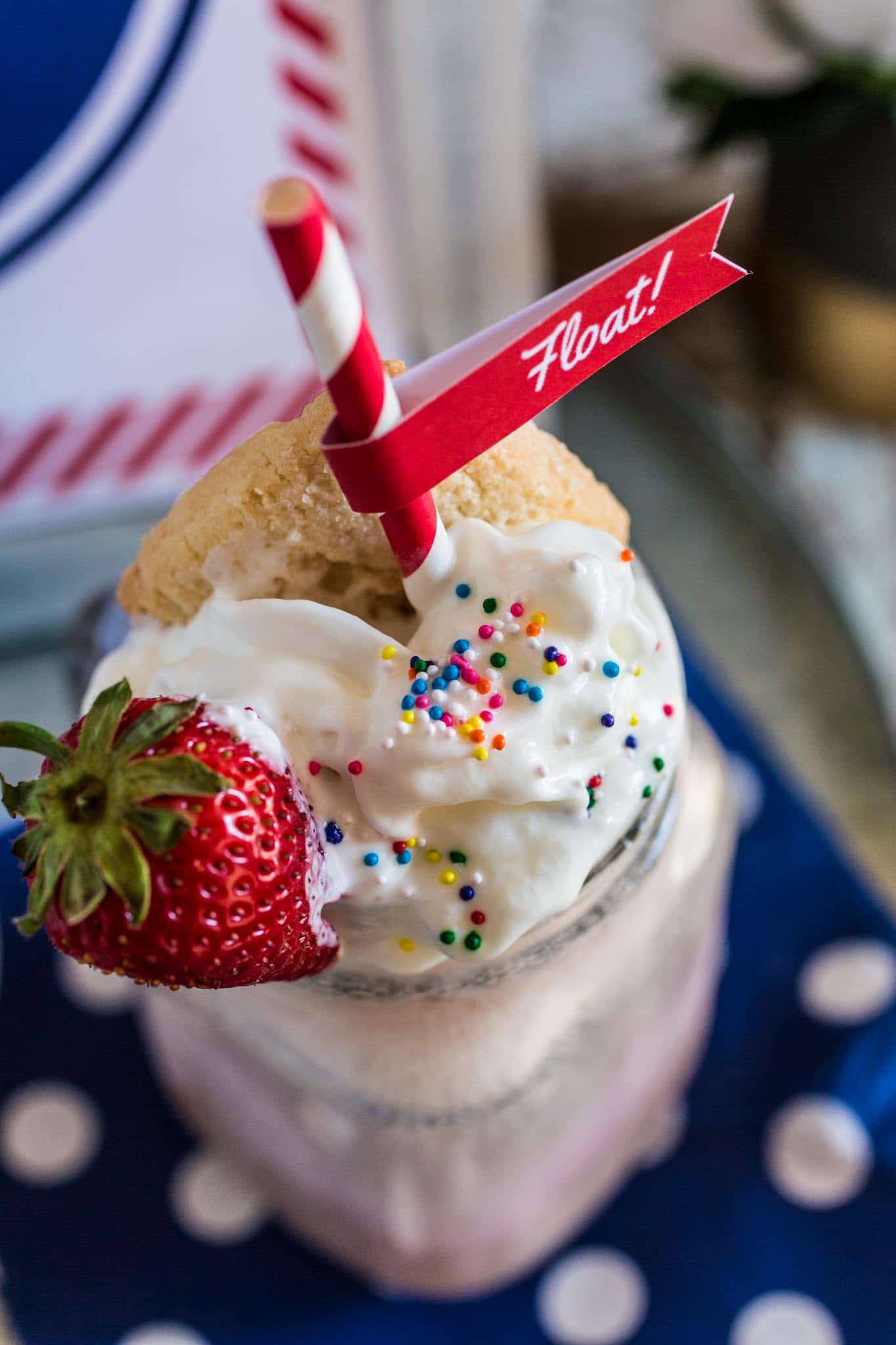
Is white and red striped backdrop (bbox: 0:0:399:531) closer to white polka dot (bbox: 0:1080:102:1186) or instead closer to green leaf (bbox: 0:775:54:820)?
white polka dot (bbox: 0:1080:102:1186)

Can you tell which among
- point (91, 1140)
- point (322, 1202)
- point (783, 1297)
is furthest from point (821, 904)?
point (91, 1140)

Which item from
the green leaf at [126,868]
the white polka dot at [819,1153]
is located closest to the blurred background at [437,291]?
the white polka dot at [819,1153]

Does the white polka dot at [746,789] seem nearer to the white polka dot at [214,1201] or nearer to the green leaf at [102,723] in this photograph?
the white polka dot at [214,1201]

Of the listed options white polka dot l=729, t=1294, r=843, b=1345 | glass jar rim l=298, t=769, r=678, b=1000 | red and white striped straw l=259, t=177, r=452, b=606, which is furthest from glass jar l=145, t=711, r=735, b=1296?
red and white striped straw l=259, t=177, r=452, b=606

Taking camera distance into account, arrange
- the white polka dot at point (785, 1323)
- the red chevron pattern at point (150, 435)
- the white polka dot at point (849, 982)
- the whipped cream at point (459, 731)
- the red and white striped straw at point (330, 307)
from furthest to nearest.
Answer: the red chevron pattern at point (150, 435) → the white polka dot at point (849, 982) → the white polka dot at point (785, 1323) → the whipped cream at point (459, 731) → the red and white striped straw at point (330, 307)

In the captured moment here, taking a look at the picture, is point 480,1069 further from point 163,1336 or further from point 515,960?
point 163,1336

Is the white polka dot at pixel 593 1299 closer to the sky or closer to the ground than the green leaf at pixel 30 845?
closer to the ground

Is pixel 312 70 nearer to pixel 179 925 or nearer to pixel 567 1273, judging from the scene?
pixel 179 925
